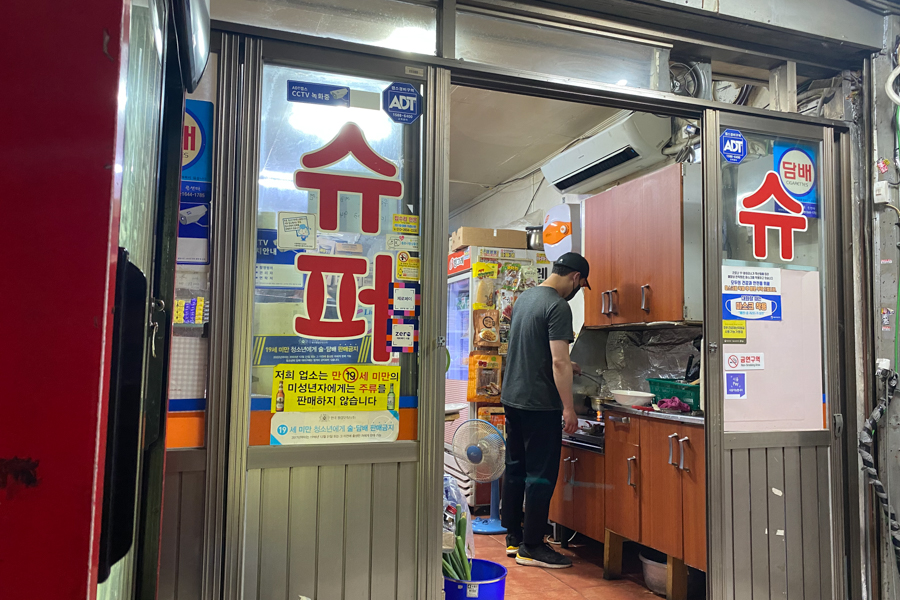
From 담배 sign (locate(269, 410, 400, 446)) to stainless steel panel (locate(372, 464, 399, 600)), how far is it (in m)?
0.12

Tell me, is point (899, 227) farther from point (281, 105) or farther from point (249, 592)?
point (249, 592)

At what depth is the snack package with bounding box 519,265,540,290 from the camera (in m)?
5.28

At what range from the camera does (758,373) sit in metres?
2.82

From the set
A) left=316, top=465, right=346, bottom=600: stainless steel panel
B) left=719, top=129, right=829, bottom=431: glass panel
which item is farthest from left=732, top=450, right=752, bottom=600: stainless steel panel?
left=316, top=465, right=346, bottom=600: stainless steel panel

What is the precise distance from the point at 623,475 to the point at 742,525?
0.93 meters

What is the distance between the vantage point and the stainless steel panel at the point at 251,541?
82.0 inches

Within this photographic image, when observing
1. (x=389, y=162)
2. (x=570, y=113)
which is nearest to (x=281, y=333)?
(x=389, y=162)

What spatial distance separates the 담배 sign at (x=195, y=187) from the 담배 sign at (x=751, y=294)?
216cm

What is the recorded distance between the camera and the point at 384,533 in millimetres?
2227

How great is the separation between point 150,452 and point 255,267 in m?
0.95

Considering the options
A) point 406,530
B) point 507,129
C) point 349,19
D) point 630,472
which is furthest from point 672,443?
point 507,129

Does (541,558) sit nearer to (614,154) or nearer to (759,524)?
(759,524)

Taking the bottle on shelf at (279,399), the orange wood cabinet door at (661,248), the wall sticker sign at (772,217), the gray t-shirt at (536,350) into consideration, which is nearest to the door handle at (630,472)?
the gray t-shirt at (536,350)

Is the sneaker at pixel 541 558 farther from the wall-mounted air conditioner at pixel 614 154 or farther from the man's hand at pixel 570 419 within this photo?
the wall-mounted air conditioner at pixel 614 154
